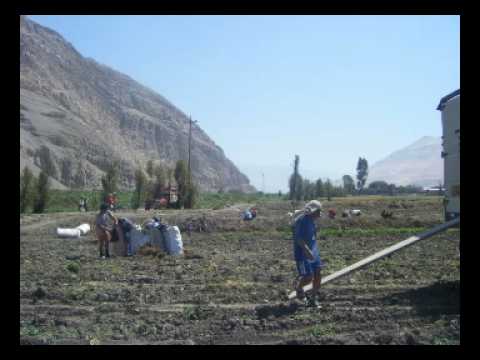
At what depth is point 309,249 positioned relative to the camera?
9.55m

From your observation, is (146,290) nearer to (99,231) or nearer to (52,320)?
(52,320)

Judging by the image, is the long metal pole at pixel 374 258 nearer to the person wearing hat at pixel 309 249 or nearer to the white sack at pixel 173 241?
the person wearing hat at pixel 309 249

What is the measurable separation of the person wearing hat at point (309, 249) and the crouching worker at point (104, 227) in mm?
7950

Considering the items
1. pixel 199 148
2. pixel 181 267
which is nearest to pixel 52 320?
pixel 181 267

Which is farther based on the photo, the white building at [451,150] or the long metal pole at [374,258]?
the white building at [451,150]

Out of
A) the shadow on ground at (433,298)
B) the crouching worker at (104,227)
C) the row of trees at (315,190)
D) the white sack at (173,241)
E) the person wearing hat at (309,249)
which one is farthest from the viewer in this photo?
the row of trees at (315,190)

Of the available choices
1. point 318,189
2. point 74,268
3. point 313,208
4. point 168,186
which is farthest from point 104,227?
point 318,189

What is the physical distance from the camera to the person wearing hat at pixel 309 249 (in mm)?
9555

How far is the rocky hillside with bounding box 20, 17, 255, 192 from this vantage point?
99.9 meters

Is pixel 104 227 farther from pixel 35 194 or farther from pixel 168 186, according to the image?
pixel 168 186

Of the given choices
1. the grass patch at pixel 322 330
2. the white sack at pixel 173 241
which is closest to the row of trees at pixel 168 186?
the white sack at pixel 173 241

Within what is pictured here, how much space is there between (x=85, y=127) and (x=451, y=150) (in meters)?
113

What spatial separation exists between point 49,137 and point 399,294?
329ft

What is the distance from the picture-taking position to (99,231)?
16359mm
